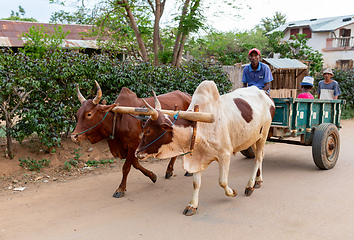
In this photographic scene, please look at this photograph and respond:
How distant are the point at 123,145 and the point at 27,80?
2.10 m

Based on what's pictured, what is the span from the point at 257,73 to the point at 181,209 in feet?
9.93

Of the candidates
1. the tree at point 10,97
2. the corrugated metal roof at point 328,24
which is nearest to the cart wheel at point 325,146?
the tree at point 10,97

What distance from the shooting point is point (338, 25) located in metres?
28.8

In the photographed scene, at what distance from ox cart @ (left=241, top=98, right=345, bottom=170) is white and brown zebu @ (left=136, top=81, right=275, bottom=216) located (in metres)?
1.04

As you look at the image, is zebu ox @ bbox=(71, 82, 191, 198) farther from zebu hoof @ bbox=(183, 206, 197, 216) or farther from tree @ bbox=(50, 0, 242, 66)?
tree @ bbox=(50, 0, 242, 66)

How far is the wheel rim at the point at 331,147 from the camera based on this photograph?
5.95 m

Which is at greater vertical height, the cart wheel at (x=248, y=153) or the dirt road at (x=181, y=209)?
the cart wheel at (x=248, y=153)

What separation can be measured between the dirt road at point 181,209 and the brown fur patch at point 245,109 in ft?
3.95

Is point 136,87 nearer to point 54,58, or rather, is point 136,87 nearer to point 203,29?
point 54,58

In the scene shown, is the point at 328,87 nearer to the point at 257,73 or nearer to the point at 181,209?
the point at 257,73

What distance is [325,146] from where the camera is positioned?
5.76 m

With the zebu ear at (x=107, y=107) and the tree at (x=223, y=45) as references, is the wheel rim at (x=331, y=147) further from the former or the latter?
the tree at (x=223, y=45)

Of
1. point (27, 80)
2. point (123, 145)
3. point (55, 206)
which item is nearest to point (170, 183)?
point (123, 145)

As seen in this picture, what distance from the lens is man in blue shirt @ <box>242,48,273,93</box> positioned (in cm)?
564
